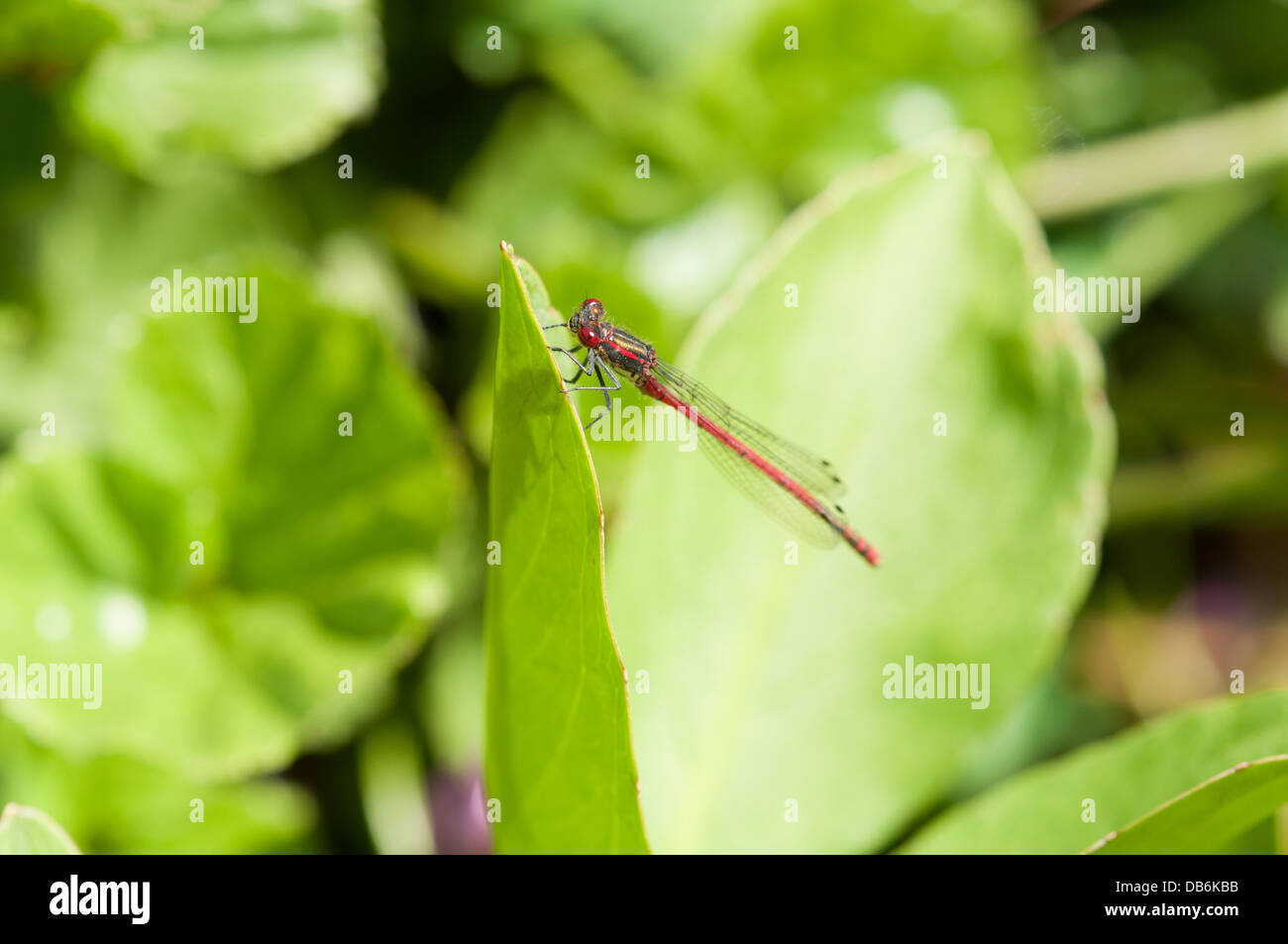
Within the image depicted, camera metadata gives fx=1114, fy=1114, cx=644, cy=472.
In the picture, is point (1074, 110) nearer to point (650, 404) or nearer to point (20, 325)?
point (650, 404)

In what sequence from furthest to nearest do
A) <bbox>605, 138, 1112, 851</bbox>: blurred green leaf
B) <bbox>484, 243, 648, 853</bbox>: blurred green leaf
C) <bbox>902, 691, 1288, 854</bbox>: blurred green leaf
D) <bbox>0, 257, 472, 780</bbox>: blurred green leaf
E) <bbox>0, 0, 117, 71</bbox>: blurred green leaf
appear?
<bbox>0, 257, 472, 780</bbox>: blurred green leaf
<bbox>0, 0, 117, 71</bbox>: blurred green leaf
<bbox>605, 138, 1112, 851</bbox>: blurred green leaf
<bbox>902, 691, 1288, 854</bbox>: blurred green leaf
<bbox>484, 243, 648, 853</bbox>: blurred green leaf

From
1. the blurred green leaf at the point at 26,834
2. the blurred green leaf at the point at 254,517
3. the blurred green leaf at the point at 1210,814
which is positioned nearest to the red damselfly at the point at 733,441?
the blurred green leaf at the point at 254,517

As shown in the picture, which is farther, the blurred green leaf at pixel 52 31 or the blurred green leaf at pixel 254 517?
the blurred green leaf at pixel 254 517

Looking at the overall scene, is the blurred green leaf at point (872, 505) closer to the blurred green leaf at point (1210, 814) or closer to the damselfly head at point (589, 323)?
the blurred green leaf at point (1210, 814)

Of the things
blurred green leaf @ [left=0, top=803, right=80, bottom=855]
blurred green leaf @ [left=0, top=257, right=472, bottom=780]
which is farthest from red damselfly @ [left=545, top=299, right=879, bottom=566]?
blurred green leaf @ [left=0, top=803, right=80, bottom=855]

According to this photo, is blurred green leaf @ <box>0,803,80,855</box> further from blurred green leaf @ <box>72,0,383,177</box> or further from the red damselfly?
blurred green leaf @ <box>72,0,383,177</box>

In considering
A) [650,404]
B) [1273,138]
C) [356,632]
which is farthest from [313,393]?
[1273,138]

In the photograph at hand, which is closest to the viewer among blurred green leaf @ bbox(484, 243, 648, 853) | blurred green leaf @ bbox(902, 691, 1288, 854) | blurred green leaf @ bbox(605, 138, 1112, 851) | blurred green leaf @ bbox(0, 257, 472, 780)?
blurred green leaf @ bbox(484, 243, 648, 853)
